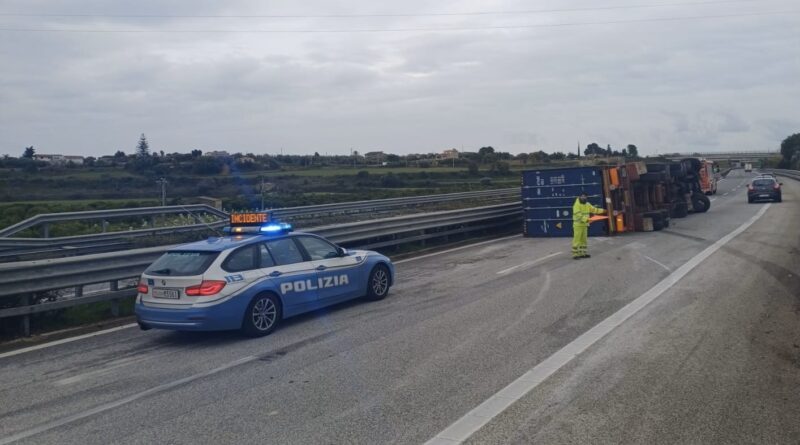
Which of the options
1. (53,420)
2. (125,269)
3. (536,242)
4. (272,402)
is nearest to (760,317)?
(272,402)

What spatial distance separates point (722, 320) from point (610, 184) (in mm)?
13371

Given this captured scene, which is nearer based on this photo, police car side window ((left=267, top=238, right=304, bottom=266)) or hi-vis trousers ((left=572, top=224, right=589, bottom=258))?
police car side window ((left=267, top=238, right=304, bottom=266))

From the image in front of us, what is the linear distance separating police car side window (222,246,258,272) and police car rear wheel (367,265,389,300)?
2373mm

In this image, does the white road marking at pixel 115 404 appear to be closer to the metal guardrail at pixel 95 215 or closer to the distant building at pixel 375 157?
the metal guardrail at pixel 95 215

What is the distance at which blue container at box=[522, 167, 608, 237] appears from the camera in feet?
71.2

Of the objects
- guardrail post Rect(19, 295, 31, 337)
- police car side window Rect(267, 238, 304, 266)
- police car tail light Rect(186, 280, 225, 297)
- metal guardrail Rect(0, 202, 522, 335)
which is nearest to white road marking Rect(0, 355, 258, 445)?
police car tail light Rect(186, 280, 225, 297)

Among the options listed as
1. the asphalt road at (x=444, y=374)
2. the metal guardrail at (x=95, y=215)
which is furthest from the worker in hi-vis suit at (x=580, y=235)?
the metal guardrail at (x=95, y=215)

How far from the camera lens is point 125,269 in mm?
10312

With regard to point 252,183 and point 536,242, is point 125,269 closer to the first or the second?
point 536,242

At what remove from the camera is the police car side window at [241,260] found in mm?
8695

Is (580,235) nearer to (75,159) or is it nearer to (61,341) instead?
(61,341)

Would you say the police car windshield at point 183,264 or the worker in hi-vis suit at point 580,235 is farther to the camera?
the worker in hi-vis suit at point 580,235

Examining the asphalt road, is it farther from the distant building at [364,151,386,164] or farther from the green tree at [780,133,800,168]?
the green tree at [780,133,800,168]

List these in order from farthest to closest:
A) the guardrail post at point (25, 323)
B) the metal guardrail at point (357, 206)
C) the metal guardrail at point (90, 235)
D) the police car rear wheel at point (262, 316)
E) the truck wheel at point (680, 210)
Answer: the truck wheel at point (680, 210), the metal guardrail at point (357, 206), the metal guardrail at point (90, 235), the guardrail post at point (25, 323), the police car rear wheel at point (262, 316)
